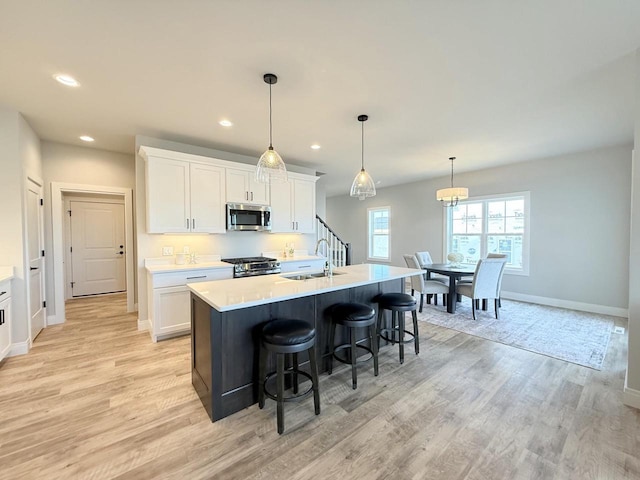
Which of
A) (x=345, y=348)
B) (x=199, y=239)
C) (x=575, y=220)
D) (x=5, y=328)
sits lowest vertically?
(x=345, y=348)

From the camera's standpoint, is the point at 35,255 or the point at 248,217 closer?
the point at 35,255

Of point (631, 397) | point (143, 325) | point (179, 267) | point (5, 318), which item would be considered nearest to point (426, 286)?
point (631, 397)

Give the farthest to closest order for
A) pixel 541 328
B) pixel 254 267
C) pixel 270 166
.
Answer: pixel 254 267 < pixel 541 328 < pixel 270 166

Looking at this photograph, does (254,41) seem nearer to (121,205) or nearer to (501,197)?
(501,197)

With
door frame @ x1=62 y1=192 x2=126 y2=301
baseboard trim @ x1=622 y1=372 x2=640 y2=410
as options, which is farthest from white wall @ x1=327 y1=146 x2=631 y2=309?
door frame @ x1=62 y1=192 x2=126 y2=301

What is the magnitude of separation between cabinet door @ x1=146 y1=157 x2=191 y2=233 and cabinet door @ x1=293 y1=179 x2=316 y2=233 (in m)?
1.82

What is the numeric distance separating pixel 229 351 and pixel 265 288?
0.54 m

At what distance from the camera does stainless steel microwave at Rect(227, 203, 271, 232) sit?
4.32 m

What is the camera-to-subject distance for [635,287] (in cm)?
218

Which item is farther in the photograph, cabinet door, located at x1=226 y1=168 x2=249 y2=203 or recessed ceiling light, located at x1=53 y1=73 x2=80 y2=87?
cabinet door, located at x1=226 y1=168 x2=249 y2=203

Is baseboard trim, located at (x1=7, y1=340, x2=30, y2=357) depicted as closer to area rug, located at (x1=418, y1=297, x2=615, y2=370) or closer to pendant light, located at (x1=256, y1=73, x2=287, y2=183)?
pendant light, located at (x1=256, y1=73, x2=287, y2=183)

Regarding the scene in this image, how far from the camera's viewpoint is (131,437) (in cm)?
184

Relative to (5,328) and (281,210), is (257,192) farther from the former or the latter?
(5,328)

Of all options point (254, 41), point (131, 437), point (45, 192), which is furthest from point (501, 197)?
point (45, 192)
